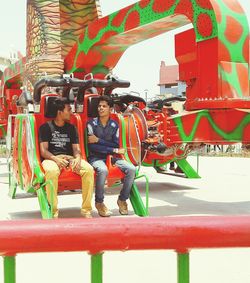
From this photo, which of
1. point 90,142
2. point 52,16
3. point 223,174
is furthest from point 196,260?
point 52,16

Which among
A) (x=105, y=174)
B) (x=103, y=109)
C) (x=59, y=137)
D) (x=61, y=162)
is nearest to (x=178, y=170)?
(x=103, y=109)

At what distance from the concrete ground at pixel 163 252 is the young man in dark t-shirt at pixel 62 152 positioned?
28.1 inches

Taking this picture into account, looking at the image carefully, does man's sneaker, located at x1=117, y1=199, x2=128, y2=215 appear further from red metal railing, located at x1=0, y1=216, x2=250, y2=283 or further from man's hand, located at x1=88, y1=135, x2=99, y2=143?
red metal railing, located at x1=0, y1=216, x2=250, y2=283

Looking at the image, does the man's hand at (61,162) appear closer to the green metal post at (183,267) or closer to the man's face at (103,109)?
the man's face at (103,109)

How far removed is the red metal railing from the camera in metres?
1.14

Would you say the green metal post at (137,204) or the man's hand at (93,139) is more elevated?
the man's hand at (93,139)

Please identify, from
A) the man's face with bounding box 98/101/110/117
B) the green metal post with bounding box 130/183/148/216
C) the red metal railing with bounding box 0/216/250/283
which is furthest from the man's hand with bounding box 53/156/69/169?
the red metal railing with bounding box 0/216/250/283

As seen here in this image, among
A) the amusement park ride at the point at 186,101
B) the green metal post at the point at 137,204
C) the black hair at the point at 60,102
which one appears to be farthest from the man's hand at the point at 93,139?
the green metal post at the point at 137,204

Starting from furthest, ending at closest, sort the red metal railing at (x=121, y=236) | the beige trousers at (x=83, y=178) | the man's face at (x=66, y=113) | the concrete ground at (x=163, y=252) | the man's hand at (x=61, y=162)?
the man's face at (x=66, y=113)
the man's hand at (x=61, y=162)
the beige trousers at (x=83, y=178)
the concrete ground at (x=163, y=252)
the red metal railing at (x=121, y=236)

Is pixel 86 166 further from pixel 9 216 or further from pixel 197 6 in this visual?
pixel 197 6

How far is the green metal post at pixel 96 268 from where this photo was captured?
117cm

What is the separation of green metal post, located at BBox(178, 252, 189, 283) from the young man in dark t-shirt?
3.66 m

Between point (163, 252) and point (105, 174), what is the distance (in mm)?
1399

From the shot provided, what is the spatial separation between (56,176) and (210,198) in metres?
2.89
